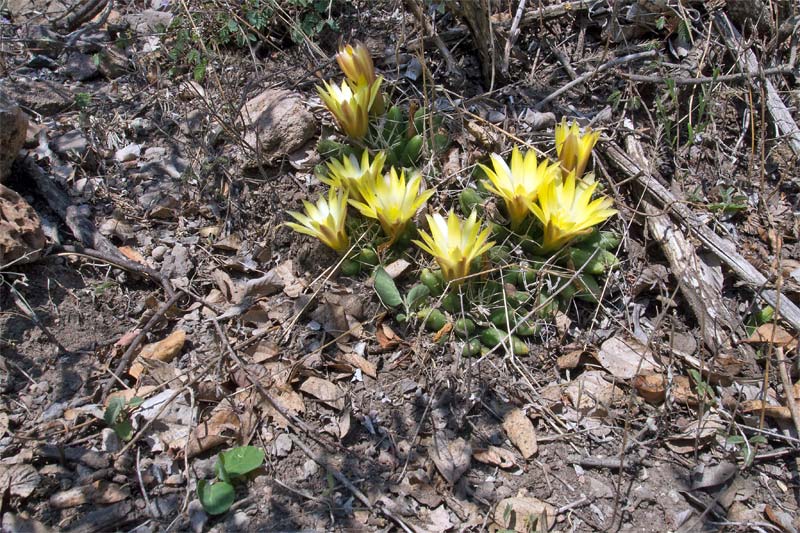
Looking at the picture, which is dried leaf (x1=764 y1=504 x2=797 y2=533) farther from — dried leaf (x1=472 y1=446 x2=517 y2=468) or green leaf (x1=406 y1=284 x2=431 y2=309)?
green leaf (x1=406 y1=284 x2=431 y2=309)

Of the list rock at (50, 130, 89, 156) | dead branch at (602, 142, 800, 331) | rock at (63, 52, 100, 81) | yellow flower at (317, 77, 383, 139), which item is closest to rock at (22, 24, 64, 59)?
rock at (63, 52, 100, 81)

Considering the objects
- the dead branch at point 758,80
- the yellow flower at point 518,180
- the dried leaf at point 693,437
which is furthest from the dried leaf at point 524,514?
the dead branch at point 758,80

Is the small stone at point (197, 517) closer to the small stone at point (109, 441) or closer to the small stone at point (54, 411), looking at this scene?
the small stone at point (109, 441)

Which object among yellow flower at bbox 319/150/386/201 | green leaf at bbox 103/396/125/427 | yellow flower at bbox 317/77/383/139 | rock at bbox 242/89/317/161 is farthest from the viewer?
rock at bbox 242/89/317/161

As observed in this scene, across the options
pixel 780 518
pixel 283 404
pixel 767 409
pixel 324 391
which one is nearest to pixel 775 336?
pixel 767 409

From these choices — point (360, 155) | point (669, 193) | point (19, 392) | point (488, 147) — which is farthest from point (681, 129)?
point (19, 392)

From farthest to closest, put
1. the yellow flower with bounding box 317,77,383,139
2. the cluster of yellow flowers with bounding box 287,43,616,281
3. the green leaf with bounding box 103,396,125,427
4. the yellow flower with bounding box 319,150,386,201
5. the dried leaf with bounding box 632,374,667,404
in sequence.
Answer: the yellow flower with bounding box 317,77,383,139, the yellow flower with bounding box 319,150,386,201, the cluster of yellow flowers with bounding box 287,43,616,281, the dried leaf with bounding box 632,374,667,404, the green leaf with bounding box 103,396,125,427

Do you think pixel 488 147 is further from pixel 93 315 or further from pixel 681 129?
pixel 93 315
